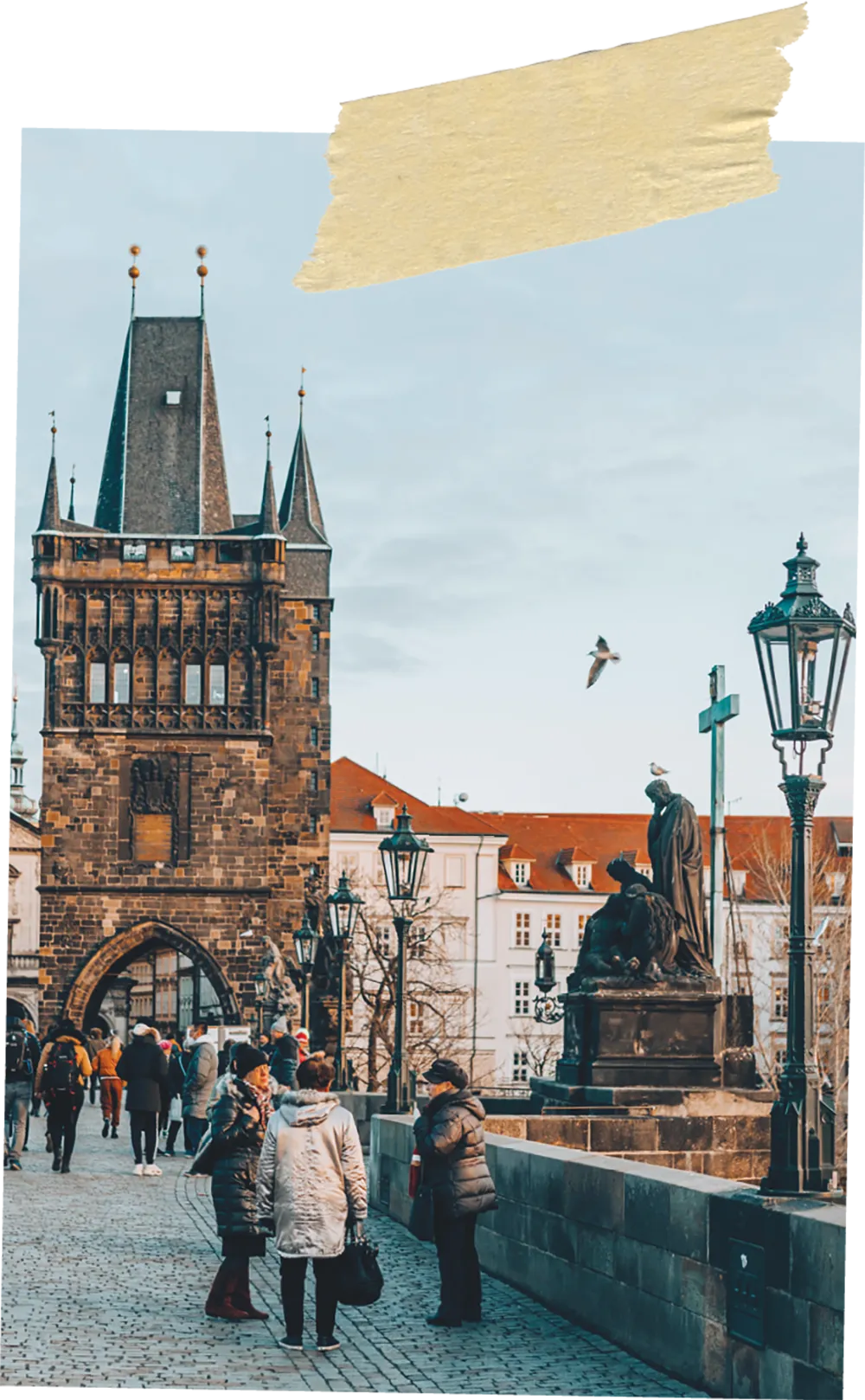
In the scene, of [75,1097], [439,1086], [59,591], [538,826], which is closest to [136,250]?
[59,591]

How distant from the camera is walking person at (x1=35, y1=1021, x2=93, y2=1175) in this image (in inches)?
805

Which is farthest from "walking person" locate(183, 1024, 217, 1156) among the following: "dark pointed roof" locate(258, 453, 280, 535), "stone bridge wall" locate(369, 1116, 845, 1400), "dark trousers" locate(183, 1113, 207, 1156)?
"dark pointed roof" locate(258, 453, 280, 535)

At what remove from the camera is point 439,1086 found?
9.28 meters

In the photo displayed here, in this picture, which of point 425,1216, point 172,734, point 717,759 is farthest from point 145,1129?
point 172,734

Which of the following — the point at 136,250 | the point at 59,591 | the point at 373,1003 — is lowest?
the point at 373,1003

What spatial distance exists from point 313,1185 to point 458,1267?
1265mm

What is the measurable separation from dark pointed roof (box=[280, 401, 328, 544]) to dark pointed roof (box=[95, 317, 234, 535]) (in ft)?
11.0

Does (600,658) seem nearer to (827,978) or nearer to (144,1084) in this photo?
(144,1084)

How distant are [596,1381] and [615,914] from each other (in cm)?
746

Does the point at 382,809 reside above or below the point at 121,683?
below

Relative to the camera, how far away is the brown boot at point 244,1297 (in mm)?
9352

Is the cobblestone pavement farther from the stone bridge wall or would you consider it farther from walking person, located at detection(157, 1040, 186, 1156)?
walking person, located at detection(157, 1040, 186, 1156)

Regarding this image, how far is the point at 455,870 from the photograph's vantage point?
265 feet

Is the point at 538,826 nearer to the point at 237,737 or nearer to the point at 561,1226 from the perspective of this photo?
the point at 237,737
